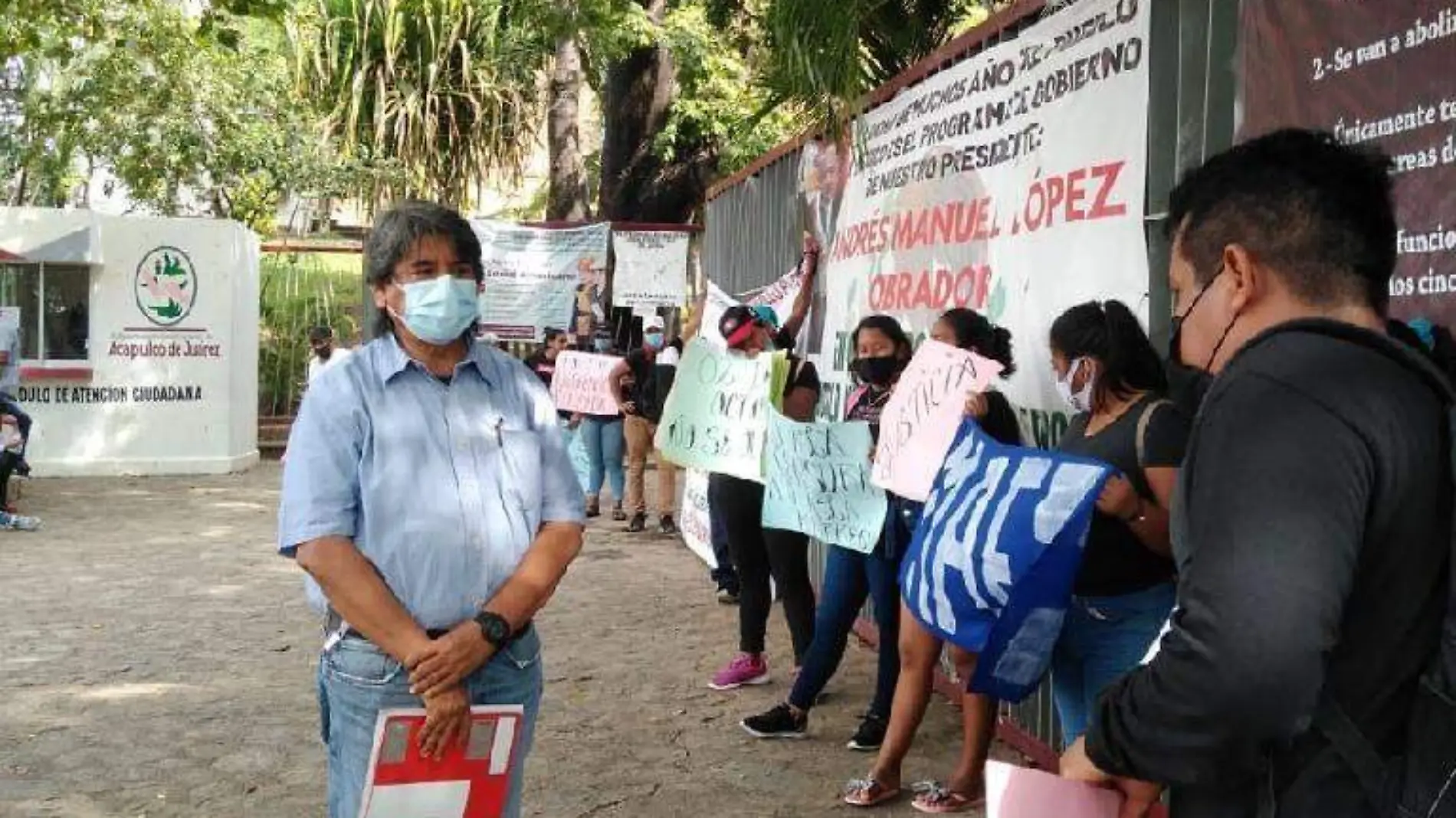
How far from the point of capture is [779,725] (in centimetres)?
538

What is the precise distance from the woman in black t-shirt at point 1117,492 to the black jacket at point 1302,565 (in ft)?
5.42

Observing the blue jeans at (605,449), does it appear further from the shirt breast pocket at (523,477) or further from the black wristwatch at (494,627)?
the black wristwatch at (494,627)

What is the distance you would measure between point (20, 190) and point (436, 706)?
20570mm

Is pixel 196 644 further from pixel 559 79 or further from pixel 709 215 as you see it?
pixel 559 79

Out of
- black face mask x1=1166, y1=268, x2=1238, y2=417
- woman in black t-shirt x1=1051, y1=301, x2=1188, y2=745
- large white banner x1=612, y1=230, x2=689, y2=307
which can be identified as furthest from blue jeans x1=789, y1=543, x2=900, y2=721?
large white banner x1=612, y1=230, x2=689, y2=307

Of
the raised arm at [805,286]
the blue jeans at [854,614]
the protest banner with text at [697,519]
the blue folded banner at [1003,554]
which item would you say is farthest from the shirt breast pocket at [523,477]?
the protest banner with text at [697,519]

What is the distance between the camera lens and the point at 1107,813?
6.25ft

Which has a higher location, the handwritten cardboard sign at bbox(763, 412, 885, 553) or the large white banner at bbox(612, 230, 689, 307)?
the large white banner at bbox(612, 230, 689, 307)

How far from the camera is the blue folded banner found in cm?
314

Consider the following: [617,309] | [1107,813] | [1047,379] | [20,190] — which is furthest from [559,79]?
[1107,813]

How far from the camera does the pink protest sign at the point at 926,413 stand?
4238 millimetres

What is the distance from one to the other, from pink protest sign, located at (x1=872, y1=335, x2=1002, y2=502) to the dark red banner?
4.00 feet

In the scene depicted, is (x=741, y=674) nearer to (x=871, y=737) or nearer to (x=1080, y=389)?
(x=871, y=737)

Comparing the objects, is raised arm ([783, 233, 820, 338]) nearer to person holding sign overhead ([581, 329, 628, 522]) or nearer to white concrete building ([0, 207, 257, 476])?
person holding sign overhead ([581, 329, 628, 522])
